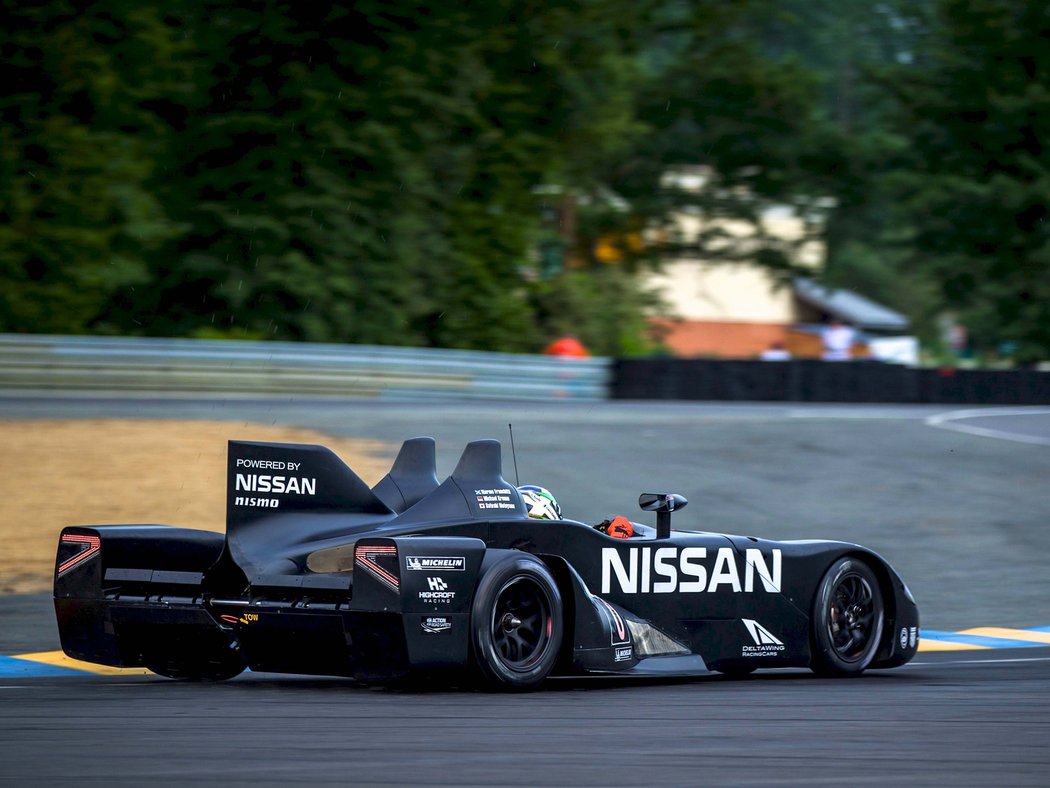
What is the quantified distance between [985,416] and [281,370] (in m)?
10.7

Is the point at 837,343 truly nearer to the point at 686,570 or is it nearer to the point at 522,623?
the point at 686,570

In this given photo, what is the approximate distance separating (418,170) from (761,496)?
1706 centimetres

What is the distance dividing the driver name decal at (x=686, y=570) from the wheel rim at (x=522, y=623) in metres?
0.44

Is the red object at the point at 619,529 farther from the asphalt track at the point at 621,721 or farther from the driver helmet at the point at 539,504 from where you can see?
the asphalt track at the point at 621,721

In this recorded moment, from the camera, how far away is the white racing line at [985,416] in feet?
73.0

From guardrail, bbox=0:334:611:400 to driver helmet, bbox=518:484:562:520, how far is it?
17.3 meters

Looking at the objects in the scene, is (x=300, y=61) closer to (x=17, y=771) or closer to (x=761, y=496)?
(x=761, y=496)

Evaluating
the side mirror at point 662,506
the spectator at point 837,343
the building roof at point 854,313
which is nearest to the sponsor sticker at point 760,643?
the side mirror at point 662,506

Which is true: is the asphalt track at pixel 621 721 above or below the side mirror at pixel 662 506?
below

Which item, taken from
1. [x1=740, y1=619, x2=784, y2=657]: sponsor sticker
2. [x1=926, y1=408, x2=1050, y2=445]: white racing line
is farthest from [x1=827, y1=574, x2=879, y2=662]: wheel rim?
[x1=926, y1=408, x2=1050, y2=445]: white racing line

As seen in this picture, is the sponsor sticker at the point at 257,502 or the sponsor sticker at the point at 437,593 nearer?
the sponsor sticker at the point at 437,593

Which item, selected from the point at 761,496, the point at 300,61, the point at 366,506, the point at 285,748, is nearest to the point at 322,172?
the point at 300,61

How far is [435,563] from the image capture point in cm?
670

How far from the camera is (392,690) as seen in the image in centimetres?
708
